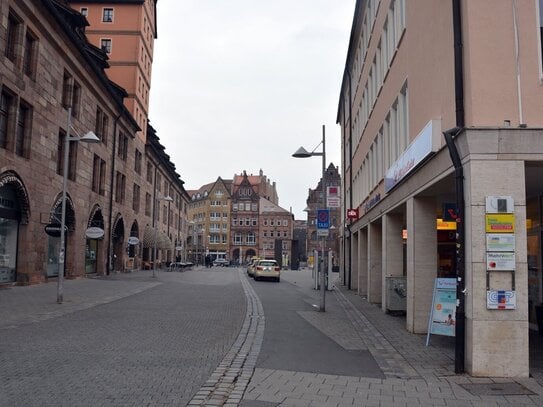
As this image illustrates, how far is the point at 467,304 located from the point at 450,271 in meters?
9.64

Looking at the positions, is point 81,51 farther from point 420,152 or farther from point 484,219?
point 484,219

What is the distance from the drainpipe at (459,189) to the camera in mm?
8023

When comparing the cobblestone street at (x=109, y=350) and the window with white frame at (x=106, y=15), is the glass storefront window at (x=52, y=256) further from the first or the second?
the window with white frame at (x=106, y=15)

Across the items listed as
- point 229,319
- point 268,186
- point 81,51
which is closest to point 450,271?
point 229,319

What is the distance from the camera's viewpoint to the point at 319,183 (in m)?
111

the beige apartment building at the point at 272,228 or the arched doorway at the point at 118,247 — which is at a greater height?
the beige apartment building at the point at 272,228

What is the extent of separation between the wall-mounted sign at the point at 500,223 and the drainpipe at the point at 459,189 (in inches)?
14.8

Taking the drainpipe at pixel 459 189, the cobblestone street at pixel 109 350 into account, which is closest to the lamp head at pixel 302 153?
the cobblestone street at pixel 109 350

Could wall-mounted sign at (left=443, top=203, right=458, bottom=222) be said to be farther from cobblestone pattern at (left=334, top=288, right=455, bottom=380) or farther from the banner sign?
the banner sign

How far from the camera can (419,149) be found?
1089cm

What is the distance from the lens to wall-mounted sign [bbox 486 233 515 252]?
25.8ft

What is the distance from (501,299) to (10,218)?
1940cm

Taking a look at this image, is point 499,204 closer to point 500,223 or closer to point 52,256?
point 500,223

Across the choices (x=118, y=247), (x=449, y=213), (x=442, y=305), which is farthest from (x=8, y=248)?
(x=118, y=247)
